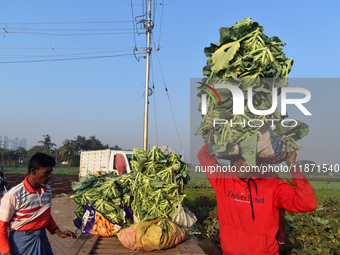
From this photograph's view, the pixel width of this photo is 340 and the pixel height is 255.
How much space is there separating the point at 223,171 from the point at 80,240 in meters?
2.32

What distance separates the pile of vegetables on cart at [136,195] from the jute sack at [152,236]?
1.43 feet

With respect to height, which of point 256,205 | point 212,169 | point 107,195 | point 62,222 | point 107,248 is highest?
point 212,169

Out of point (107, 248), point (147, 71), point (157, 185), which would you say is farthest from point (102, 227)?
point (147, 71)

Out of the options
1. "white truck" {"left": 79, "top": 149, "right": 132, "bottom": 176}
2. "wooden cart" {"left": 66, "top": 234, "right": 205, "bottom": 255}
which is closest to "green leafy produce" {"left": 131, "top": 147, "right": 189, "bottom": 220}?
"wooden cart" {"left": 66, "top": 234, "right": 205, "bottom": 255}

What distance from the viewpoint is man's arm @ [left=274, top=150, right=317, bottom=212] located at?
99.9 inches

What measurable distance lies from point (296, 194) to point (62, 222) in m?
9.15

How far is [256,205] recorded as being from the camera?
9.16 feet

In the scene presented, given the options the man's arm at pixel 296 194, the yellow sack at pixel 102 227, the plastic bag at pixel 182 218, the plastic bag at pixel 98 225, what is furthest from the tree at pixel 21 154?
the man's arm at pixel 296 194

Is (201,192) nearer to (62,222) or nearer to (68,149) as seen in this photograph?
(62,222)

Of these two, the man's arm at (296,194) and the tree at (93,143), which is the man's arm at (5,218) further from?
the tree at (93,143)

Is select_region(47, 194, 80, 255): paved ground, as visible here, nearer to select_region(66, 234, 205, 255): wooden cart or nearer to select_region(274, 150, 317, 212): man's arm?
select_region(66, 234, 205, 255): wooden cart

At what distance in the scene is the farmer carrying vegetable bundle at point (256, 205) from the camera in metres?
2.61

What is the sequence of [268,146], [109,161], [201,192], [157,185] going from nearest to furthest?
[268,146], [157,185], [109,161], [201,192]

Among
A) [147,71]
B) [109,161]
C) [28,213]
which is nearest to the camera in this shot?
[28,213]
